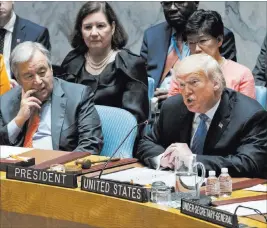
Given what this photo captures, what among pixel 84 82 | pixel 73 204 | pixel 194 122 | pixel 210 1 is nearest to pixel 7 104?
pixel 84 82

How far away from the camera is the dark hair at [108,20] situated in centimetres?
490

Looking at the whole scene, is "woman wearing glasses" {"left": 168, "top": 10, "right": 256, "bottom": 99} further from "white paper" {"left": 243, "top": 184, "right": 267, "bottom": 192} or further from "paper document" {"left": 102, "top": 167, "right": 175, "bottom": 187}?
"white paper" {"left": 243, "top": 184, "right": 267, "bottom": 192}

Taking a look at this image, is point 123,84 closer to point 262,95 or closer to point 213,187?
point 262,95

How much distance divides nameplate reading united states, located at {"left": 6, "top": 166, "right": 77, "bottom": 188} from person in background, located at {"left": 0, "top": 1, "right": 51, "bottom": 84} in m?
2.43

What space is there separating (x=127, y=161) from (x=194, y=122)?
38 cm

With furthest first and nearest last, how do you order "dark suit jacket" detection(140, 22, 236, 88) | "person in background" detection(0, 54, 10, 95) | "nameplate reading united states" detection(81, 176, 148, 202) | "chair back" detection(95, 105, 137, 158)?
"dark suit jacket" detection(140, 22, 236, 88), "person in background" detection(0, 54, 10, 95), "chair back" detection(95, 105, 137, 158), "nameplate reading united states" detection(81, 176, 148, 202)

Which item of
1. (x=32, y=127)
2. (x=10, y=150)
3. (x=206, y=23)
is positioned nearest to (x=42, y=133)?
(x=32, y=127)

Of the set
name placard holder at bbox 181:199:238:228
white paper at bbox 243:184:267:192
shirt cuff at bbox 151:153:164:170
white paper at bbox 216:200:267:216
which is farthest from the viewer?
shirt cuff at bbox 151:153:164:170

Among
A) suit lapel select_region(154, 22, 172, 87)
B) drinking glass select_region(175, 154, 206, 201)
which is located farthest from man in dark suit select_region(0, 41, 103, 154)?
suit lapel select_region(154, 22, 172, 87)

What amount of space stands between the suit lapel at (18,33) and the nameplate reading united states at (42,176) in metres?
2.50

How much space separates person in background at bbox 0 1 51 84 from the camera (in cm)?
565

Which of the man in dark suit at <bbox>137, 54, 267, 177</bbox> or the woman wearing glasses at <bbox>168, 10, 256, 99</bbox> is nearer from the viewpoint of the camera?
the man in dark suit at <bbox>137, 54, 267, 177</bbox>

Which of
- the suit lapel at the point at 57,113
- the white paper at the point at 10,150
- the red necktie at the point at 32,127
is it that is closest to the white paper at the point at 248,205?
the white paper at the point at 10,150

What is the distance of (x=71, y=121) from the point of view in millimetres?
4234
